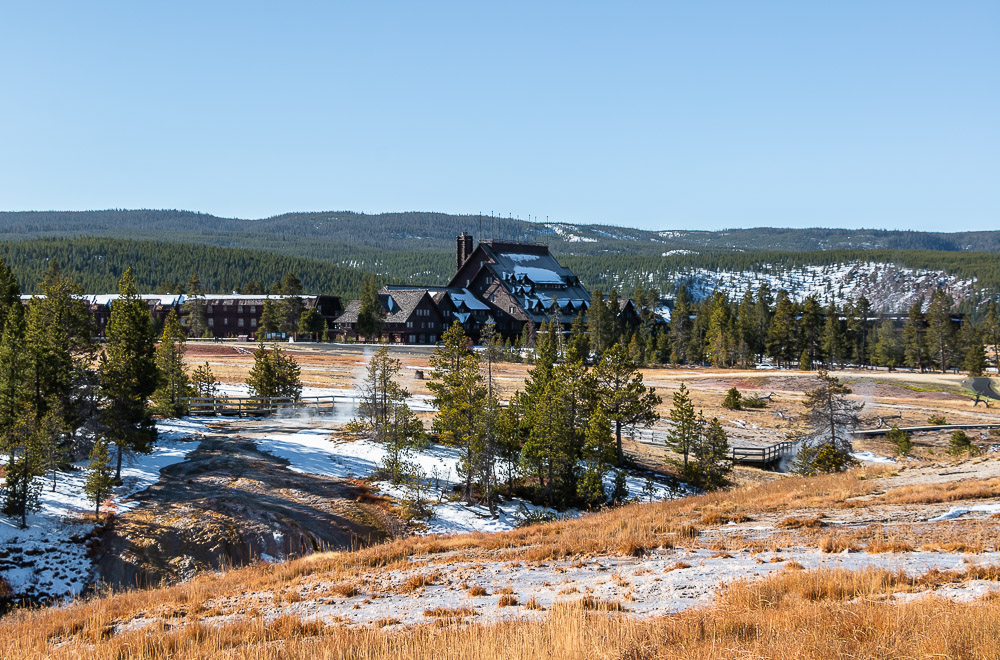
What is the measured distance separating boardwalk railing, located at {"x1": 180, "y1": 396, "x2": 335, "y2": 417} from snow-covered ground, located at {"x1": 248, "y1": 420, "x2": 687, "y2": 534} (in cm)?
315

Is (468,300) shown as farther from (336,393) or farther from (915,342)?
(915,342)

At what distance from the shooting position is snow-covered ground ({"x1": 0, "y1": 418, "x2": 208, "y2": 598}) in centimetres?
2030

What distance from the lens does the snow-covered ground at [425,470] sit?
2772cm

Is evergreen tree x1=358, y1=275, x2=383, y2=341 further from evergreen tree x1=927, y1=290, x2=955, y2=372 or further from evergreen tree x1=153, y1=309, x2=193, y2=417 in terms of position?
evergreen tree x1=927, y1=290, x2=955, y2=372

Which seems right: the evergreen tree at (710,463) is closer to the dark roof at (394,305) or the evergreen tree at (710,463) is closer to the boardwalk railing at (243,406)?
the boardwalk railing at (243,406)

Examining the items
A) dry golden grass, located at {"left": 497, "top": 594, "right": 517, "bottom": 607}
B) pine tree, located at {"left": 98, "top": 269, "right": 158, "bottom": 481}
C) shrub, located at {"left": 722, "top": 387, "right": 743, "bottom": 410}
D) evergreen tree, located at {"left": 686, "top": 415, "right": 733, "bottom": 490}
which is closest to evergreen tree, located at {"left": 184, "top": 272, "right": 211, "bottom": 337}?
shrub, located at {"left": 722, "top": 387, "right": 743, "bottom": 410}

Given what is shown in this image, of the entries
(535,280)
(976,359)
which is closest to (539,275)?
(535,280)

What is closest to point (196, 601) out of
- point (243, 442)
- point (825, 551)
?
point (825, 551)

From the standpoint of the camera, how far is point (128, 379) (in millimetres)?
28625

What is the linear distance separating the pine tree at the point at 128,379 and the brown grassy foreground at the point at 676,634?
18628 mm

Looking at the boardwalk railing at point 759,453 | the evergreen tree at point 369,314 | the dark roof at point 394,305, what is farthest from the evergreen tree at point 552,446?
the dark roof at point 394,305

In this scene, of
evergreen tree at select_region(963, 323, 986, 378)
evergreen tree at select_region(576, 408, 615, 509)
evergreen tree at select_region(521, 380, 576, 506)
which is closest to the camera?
A: evergreen tree at select_region(576, 408, 615, 509)

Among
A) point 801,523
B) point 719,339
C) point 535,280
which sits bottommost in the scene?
point 719,339

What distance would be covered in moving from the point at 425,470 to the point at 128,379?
13.0m
